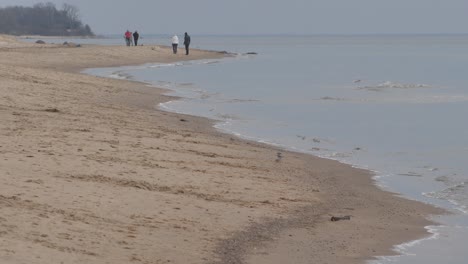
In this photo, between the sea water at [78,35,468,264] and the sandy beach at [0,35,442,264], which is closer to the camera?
the sandy beach at [0,35,442,264]

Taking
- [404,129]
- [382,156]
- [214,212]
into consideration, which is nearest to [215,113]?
[404,129]

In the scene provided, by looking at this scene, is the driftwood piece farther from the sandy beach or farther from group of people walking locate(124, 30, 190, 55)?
group of people walking locate(124, 30, 190, 55)

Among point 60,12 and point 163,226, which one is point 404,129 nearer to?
point 163,226

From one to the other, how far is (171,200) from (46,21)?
16104 centimetres

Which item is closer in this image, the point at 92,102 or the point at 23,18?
the point at 92,102

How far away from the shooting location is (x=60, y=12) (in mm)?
171250

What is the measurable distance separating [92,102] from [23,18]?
15637 centimetres

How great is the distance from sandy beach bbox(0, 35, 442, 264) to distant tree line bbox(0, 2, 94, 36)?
14694cm

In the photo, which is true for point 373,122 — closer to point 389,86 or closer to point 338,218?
point 338,218

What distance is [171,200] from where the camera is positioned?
29.8 ft

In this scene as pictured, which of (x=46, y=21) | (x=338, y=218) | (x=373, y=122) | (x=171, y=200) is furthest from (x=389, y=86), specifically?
(x=46, y=21)

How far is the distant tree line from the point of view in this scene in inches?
6309

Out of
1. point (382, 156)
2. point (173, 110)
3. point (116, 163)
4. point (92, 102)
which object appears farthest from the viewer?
point (173, 110)

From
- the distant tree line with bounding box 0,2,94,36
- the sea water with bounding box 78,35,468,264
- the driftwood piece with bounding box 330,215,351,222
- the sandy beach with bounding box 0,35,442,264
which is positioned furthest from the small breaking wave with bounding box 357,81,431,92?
the distant tree line with bounding box 0,2,94,36
